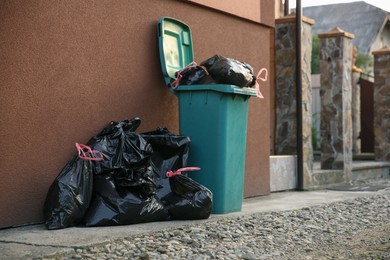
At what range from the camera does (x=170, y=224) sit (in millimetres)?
5555

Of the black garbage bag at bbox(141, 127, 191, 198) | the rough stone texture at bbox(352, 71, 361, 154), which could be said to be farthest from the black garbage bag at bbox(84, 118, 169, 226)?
the rough stone texture at bbox(352, 71, 361, 154)

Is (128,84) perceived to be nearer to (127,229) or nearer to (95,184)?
(95,184)

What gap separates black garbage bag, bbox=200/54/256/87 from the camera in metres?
6.26

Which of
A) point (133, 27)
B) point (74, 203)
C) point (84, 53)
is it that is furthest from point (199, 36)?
point (74, 203)

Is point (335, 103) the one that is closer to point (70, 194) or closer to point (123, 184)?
point (123, 184)

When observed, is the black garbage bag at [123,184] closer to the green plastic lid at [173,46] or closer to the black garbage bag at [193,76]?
the black garbage bag at [193,76]

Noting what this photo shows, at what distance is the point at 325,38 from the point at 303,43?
1.83 meters

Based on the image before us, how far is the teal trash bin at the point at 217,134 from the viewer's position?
630 centimetres

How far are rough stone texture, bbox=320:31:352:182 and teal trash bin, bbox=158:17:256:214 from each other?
510 centimetres

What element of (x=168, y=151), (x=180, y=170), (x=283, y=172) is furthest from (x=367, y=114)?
(x=180, y=170)

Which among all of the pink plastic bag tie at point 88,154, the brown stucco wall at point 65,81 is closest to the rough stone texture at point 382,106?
the brown stucco wall at point 65,81

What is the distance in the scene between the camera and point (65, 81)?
5.81 m

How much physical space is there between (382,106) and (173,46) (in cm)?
834

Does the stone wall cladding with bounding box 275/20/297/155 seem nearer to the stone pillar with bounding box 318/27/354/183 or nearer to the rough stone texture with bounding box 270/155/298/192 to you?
the rough stone texture with bounding box 270/155/298/192
